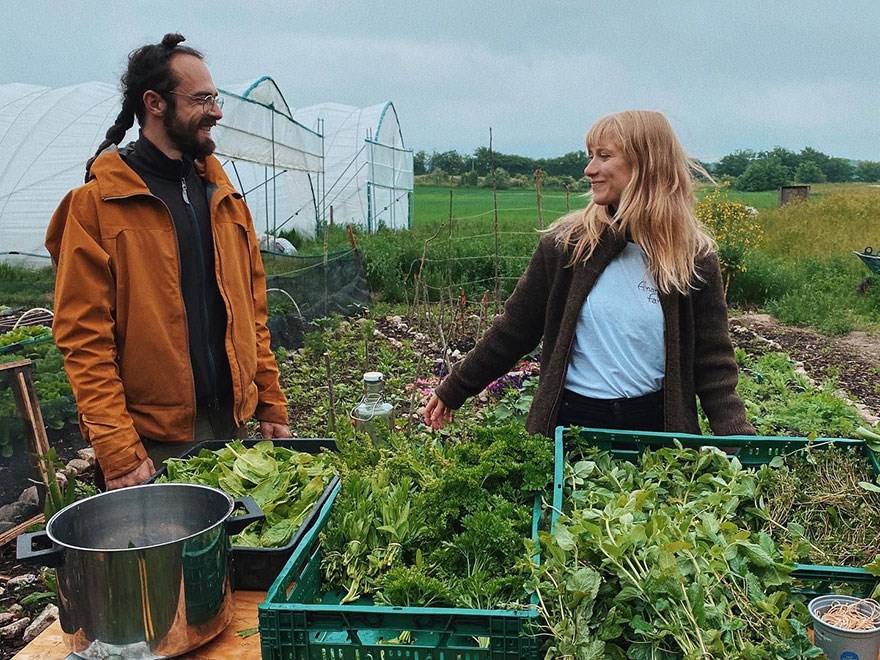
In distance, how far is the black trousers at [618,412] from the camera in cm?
271

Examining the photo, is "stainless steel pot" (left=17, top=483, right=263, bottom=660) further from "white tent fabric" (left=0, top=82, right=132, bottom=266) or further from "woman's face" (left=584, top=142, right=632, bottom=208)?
"white tent fabric" (left=0, top=82, right=132, bottom=266)

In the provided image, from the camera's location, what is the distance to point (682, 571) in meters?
1.52

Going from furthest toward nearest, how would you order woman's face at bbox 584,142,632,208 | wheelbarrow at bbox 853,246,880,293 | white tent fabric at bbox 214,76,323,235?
wheelbarrow at bbox 853,246,880,293 → white tent fabric at bbox 214,76,323,235 → woman's face at bbox 584,142,632,208

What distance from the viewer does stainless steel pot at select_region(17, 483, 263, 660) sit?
1.51 meters

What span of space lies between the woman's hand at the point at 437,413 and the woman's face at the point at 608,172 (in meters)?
0.99

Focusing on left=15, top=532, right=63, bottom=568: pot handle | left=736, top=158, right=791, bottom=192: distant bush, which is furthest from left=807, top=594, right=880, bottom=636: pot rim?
left=736, top=158, right=791, bottom=192: distant bush

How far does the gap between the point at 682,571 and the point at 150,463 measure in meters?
1.90

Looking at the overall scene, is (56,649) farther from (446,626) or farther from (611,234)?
(611,234)

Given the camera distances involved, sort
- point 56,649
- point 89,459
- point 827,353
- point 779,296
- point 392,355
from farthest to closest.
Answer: point 779,296 < point 827,353 < point 392,355 < point 89,459 < point 56,649

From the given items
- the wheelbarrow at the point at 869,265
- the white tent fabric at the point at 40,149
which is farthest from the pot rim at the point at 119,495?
the wheelbarrow at the point at 869,265

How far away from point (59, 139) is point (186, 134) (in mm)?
12771

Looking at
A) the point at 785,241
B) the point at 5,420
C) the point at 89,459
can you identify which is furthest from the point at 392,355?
the point at 785,241

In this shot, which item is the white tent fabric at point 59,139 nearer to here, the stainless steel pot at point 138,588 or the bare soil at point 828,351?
the bare soil at point 828,351

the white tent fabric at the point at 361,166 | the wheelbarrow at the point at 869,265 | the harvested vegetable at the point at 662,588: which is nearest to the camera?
the harvested vegetable at the point at 662,588
